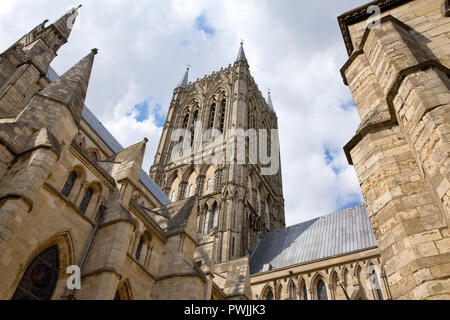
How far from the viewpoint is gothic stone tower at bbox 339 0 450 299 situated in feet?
12.5

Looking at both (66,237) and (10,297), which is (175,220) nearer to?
(66,237)

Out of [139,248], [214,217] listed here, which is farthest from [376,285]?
[139,248]

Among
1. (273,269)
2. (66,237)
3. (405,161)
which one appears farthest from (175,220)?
(273,269)

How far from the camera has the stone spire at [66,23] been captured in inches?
674

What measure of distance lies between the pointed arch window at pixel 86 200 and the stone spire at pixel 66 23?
10603 millimetres

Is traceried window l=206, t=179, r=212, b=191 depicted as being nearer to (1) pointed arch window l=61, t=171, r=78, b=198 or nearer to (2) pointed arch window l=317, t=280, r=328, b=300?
(2) pointed arch window l=317, t=280, r=328, b=300

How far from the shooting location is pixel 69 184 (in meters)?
9.53

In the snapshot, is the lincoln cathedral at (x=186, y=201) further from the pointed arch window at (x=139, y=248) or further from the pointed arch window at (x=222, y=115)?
the pointed arch window at (x=222, y=115)

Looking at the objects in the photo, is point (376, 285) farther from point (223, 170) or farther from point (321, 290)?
point (223, 170)

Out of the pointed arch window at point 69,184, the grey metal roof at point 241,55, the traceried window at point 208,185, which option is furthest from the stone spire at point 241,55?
the pointed arch window at point 69,184

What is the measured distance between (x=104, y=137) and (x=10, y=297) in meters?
15.4

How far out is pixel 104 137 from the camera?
70.4ft

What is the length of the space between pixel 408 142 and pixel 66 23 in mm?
18491

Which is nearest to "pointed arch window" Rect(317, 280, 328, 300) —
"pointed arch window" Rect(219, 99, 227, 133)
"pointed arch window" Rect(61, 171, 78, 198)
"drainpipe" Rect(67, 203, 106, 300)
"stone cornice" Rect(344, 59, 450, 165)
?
"drainpipe" Rect(67, 203, 106, 300)
